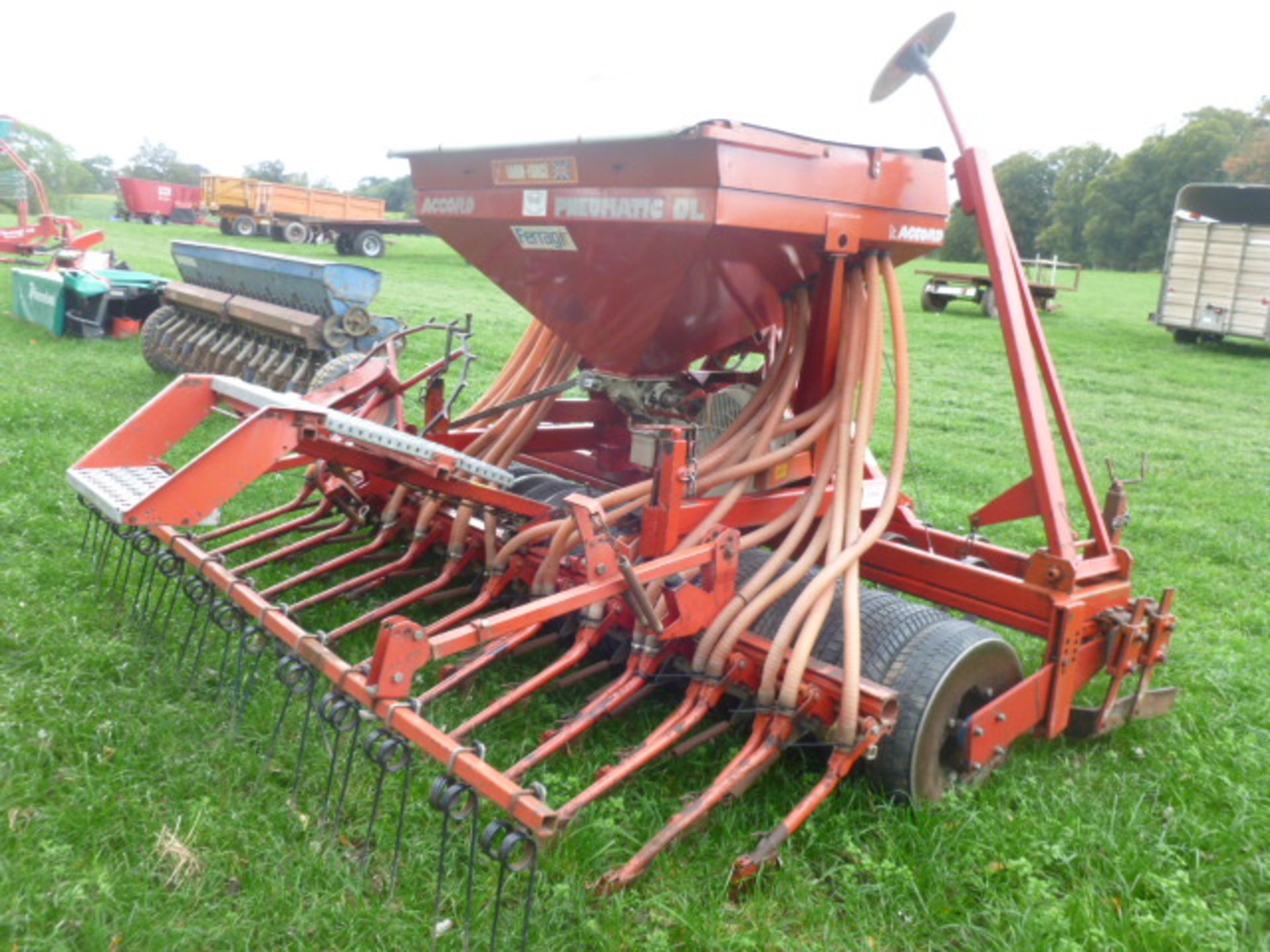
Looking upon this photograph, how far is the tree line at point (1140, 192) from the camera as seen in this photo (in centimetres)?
4438

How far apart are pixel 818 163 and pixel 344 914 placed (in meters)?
2.48

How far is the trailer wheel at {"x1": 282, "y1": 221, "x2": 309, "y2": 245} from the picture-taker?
30.5 m

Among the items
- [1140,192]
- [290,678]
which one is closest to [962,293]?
[290,678]

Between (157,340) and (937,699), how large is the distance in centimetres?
825

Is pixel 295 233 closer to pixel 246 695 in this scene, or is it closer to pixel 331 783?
pixel 246 695

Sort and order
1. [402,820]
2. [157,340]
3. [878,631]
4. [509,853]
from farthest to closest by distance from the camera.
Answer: [157,340]
[878,631]
[402,820]
[509,853]

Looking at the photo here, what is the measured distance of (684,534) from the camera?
3.35 metres

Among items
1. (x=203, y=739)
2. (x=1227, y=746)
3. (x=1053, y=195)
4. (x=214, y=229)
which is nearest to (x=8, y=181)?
(x=203, y=739)

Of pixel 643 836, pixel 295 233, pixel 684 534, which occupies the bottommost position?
pixel 643 836

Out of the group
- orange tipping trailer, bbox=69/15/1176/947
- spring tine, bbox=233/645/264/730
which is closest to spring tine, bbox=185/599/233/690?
orange tipping trailer, bbox=69/15/1176/947

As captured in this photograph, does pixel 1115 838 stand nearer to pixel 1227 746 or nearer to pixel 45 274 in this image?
pixel 1227 746

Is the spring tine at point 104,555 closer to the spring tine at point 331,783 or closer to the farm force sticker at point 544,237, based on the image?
the spring tine at point 331,783

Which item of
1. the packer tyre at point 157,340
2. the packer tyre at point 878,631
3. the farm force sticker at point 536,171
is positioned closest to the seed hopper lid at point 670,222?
the farm force sticker at point 536,171

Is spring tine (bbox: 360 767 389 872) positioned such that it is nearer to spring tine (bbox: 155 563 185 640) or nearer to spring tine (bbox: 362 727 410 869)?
spring tine (bbox: 362 727 410 869)
